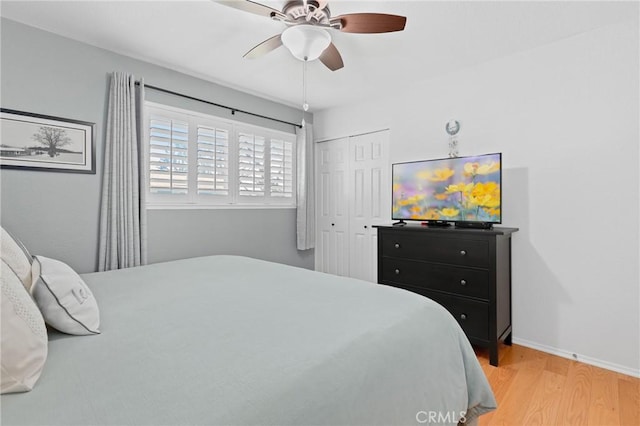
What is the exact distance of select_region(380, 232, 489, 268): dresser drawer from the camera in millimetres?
2462

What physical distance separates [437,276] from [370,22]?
6.57 feet

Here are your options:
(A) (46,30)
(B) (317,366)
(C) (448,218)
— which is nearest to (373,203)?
(C) (448,218)

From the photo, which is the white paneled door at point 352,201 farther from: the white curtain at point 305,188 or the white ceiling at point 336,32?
the white ceiling at point 336,32

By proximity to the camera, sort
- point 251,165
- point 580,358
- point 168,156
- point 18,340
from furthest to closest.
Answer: point 251,165, point 168,156, point 580,358, point 18,340

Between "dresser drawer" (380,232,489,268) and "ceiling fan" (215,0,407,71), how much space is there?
5.40 ft

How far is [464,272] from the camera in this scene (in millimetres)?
2539

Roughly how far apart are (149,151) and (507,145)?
3269 mm

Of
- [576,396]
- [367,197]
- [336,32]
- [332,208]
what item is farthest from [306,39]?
[576,396]

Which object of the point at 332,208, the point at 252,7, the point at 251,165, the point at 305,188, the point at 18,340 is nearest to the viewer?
the point at 18,340

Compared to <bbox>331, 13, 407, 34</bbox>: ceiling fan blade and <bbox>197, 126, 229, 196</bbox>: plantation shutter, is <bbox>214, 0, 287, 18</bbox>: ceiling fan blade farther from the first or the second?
<bbox>197, 126, 229, 196</bbox>: plantation shutter

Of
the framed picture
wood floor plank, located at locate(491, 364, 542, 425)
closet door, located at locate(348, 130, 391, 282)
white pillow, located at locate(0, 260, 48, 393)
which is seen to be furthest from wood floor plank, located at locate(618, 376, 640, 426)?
the framed picture

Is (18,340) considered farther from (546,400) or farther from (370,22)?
(546,400)

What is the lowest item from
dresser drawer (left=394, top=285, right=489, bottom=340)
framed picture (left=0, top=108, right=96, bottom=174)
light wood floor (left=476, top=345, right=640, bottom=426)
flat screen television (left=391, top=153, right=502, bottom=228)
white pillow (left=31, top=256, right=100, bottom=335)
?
light wood floor (left=476, top=345, right=640, bottom=426)

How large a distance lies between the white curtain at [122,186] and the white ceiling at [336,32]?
0.45 m
